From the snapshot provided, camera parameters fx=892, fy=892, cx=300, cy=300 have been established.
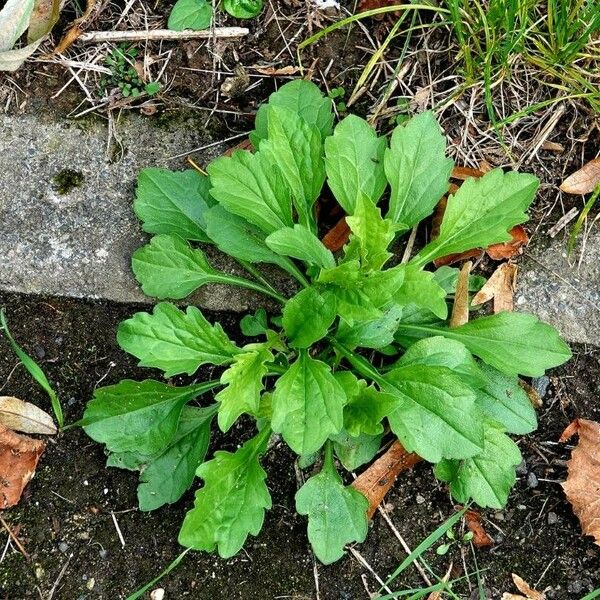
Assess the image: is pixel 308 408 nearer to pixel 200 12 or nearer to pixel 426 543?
pixel 426 543

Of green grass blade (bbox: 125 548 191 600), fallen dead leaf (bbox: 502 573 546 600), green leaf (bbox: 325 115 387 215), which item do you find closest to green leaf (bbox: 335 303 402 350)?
green leaf (bbox: 325 115 387 215)

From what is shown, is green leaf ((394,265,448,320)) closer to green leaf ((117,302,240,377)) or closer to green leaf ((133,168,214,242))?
green leaf ((117,302,240,377))

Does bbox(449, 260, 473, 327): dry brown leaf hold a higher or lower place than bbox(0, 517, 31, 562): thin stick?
higher

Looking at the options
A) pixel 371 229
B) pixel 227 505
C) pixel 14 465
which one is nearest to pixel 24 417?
pixel 14 465

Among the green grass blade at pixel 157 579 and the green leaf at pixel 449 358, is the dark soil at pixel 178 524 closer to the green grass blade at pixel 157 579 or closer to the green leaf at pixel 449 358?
the green grass blade at pixel 157 579

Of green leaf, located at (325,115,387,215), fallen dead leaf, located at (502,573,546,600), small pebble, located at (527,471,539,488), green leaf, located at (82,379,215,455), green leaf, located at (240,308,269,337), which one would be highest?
green leaf, located at (325,115,387,215)

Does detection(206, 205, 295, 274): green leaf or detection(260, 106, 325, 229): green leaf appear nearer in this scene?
detection(260, 106, 325, 229): green leaf
